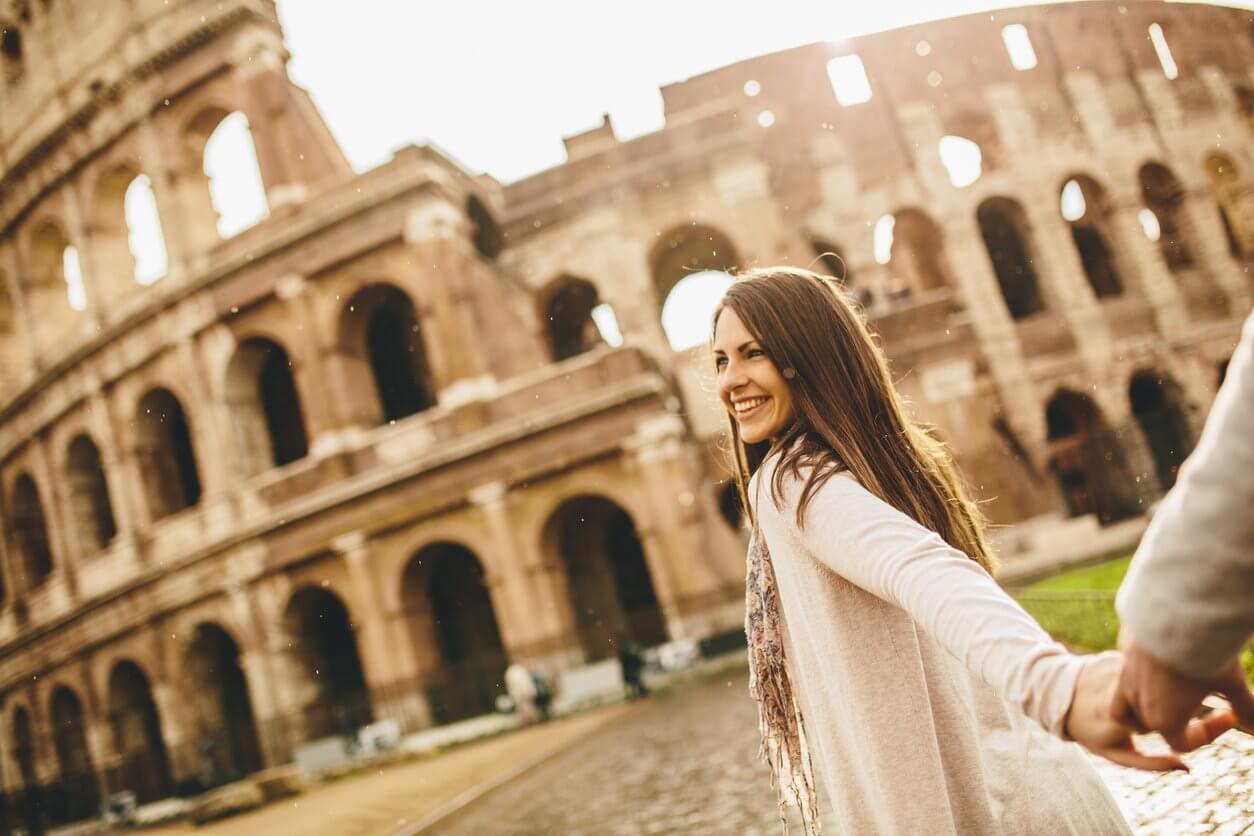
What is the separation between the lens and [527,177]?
17328mm

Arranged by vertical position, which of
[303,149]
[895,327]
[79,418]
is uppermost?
[303,149]

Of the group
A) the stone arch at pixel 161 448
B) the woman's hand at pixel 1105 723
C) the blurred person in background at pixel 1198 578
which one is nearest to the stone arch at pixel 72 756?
the stone arch at pixel 161 448

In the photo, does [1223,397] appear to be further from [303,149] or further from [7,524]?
[7,524]

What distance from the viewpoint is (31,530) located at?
730 inches

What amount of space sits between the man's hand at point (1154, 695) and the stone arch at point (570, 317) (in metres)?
16.7

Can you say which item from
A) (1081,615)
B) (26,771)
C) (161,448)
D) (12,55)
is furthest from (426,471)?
(12,55)

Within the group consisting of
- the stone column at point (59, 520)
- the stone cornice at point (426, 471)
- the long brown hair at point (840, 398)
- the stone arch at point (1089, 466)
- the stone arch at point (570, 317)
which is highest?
the stone arch at point (570, 317)

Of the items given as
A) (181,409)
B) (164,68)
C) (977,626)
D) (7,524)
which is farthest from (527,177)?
(977,626)

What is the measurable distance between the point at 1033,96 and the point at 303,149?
52.3 feet

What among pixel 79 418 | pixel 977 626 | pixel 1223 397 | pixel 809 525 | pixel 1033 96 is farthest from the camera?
pixel 1033 96

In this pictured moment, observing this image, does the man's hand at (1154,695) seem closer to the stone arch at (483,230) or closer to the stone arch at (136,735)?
the stone arch at (483,230)

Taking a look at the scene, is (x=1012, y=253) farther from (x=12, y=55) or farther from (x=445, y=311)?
(x=12, y=55)

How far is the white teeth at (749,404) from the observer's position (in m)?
1.56

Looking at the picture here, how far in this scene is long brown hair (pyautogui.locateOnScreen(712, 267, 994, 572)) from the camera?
1441 mm
